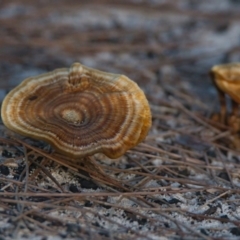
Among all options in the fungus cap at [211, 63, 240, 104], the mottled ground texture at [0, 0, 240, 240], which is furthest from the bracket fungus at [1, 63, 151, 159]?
the fungus cap at [211, 63, 240, 104]

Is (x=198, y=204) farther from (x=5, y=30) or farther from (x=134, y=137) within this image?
(x=5, y=30)

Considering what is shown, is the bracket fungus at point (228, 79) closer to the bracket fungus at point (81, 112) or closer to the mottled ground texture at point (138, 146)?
the mottled ground texture at point (138, 146)

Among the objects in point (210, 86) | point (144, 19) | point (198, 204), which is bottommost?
point (198, 204)

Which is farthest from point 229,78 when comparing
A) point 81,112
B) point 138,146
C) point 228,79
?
point 81,112

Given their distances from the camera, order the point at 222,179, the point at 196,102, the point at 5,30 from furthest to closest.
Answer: the point at 5,30, the point at 196,102, the point at 222,179

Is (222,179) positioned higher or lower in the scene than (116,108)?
lower

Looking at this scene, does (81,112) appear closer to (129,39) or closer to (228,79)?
(228,79)

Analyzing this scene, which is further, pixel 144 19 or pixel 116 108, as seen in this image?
pixel 144 19

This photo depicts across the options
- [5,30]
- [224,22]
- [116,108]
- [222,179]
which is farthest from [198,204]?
[224,22]
